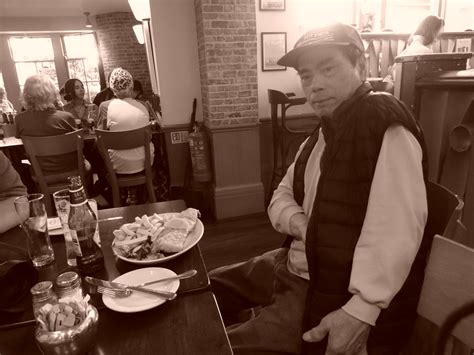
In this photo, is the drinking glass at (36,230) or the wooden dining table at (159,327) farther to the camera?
the drinking glass at (36,230)

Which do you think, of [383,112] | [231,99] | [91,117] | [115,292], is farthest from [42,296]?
[91,117]

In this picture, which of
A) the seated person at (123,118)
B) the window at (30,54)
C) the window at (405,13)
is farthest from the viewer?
the window at (30,54)

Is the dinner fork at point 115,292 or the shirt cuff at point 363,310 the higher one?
the dinner fork at point 115,292

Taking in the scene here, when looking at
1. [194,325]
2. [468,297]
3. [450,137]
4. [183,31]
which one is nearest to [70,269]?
[194,325]

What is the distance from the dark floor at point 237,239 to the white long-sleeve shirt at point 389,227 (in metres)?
1.85

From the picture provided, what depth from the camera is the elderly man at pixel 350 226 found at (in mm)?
944

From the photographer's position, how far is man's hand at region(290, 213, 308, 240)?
1196mm

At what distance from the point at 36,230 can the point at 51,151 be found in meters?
1.85

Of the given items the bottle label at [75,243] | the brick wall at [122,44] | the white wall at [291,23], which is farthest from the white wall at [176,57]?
the brick wall at [122,44]

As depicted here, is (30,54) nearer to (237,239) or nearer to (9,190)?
(237,239)

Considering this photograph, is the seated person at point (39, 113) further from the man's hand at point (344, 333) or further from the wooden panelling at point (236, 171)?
the man's hand at point (344, 333)

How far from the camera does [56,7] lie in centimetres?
825

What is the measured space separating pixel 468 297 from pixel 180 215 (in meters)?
0.90

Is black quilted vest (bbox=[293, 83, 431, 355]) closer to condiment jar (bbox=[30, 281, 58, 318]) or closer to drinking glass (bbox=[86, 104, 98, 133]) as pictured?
condiment jar (bbox=[30, 281, 58, 318])
